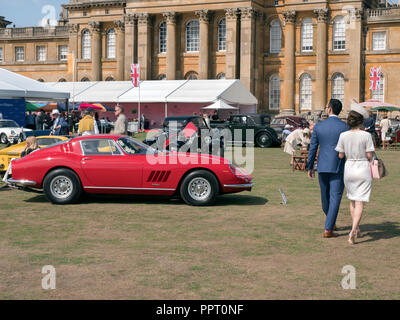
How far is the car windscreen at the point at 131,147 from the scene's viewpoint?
11.6m

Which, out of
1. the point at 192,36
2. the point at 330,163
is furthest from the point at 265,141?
the point at 192,36

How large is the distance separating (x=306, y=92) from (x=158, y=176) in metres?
44.9

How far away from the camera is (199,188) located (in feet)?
37.4

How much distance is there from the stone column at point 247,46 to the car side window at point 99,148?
41.7 meters

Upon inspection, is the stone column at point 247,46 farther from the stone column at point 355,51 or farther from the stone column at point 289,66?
the stone column at point 355,51

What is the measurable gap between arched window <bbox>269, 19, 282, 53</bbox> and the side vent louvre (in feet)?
150

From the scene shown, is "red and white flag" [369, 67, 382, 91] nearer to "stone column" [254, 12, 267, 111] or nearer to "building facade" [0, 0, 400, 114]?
"building facade" [0, 0, 400, 114]

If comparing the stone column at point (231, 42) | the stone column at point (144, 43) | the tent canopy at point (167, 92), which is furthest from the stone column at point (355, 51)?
the stone column at point (144, 43)

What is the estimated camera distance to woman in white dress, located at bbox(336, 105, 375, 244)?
26.5ft

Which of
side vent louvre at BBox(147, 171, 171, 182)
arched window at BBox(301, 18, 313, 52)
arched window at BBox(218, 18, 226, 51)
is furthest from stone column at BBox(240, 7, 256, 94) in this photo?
side vent louvre at BBox(147, 171, 171, 182)

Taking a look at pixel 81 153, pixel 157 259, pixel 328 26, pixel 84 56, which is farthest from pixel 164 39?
pixel 157 259

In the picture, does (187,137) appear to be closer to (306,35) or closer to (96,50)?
(306,35)

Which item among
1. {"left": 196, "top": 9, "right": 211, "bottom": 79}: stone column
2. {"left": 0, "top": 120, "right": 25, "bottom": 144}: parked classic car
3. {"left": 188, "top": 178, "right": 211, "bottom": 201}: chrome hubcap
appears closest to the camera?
{"left": 188, "top": 178, "right": 211, "bottom": 201}: chrome hubcap

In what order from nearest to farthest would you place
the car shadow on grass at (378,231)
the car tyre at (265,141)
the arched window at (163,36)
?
the car shadow on grass at (378,231) < the car tyre at (265,141) < the arched window at (163,36)
